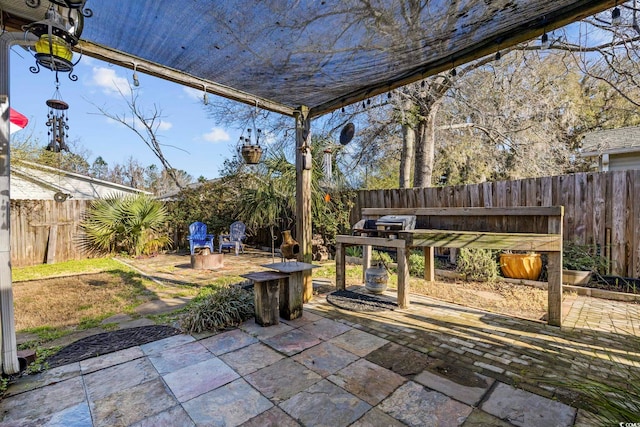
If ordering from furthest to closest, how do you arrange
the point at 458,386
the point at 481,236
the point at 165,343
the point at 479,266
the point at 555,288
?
the point at 479,266, the point at 481,236, the point at 555,288, the point at 165,343, the point at 458,386

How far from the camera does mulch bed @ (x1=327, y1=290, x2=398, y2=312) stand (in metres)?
3.28

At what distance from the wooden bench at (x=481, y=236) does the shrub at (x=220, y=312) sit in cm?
142

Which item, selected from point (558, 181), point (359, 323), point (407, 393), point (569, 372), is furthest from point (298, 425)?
point (558, 181)

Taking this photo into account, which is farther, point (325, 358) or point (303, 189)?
point (303, 189)

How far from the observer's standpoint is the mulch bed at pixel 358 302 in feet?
10.8

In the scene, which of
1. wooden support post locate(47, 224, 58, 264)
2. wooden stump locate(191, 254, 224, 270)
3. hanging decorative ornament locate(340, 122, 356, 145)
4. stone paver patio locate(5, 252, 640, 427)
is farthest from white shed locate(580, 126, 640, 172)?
wooden support post locate(47, 224, 58, 264)

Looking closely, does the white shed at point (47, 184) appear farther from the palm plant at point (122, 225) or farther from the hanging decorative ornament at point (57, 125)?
the hanging decorative ornament at point (57, 125)

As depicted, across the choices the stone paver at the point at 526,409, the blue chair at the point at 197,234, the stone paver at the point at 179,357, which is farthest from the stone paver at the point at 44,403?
the blue chair at the point at 197,234

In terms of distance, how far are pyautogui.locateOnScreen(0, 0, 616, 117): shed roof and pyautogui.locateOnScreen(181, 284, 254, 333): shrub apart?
208 centimetres

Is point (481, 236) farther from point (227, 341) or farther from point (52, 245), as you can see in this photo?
point (52, 245)

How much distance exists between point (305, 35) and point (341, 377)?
2271mm

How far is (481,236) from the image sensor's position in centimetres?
311

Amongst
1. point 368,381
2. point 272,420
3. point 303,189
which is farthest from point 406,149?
point 272,420

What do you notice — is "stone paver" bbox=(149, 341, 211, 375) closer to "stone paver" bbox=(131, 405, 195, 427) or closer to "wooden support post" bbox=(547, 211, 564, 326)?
"stone paver" bbox=(131, 405, 195, 427)
